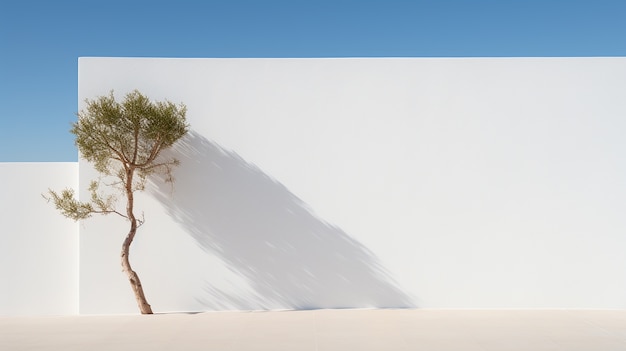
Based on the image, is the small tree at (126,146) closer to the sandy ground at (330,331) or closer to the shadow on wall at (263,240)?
the shadow on wall at (263,240)

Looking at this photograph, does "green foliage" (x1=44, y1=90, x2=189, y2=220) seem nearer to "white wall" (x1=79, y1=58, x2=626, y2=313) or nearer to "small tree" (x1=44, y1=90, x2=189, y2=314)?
"small tree" (x1=44, y1=90, x2=189, y2=314)

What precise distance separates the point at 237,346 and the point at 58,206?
338 centimetres

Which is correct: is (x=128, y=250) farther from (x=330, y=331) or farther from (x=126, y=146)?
(x=330, y=331)

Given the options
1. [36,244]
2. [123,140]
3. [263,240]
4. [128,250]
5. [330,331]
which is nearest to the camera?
[330,331]

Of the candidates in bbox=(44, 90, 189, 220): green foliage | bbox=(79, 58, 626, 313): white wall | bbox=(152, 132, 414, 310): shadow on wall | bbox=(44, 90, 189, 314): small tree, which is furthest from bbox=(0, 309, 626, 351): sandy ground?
bbox=(44, 90, 189, 220): green foliage

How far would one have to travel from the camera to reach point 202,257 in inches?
334

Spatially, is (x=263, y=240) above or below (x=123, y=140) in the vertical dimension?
below

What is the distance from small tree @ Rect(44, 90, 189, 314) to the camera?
7.85 meters

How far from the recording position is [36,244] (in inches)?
343

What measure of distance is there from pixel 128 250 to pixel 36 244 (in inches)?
62.8

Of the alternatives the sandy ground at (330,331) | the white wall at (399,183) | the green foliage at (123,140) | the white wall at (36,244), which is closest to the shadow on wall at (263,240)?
the white wall at (399,183)

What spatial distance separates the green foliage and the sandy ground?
5.36 ft

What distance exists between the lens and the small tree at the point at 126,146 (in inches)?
309

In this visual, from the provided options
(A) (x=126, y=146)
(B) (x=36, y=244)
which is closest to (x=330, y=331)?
(A) (x=126, y=146)
